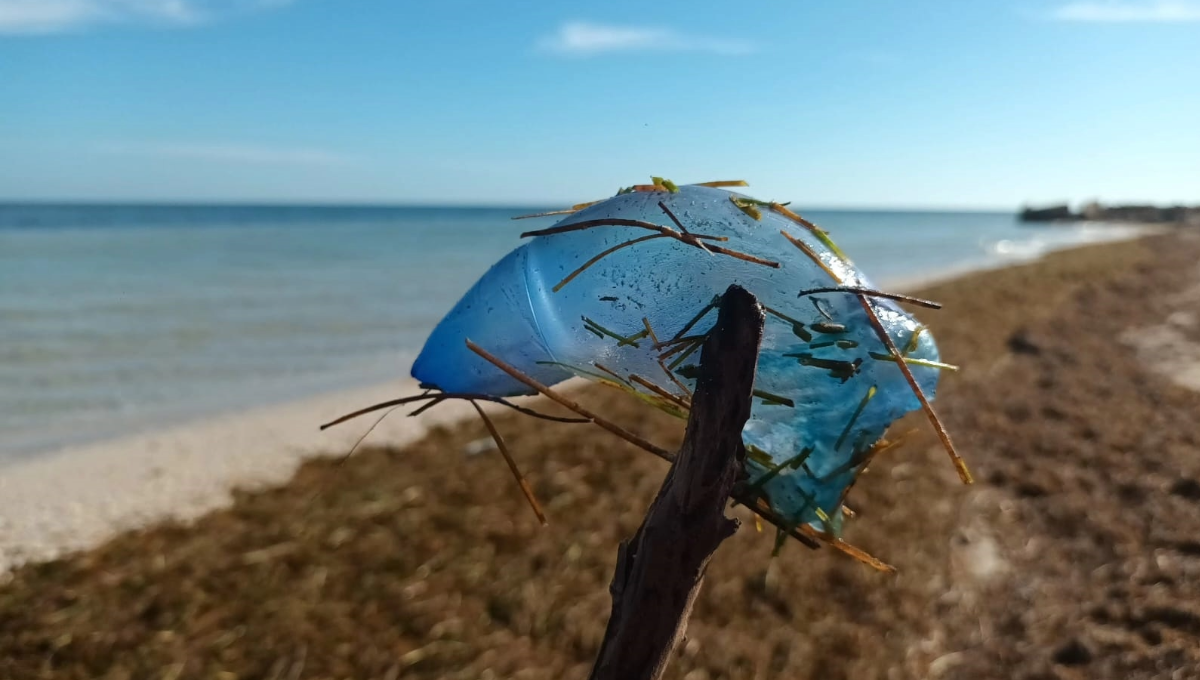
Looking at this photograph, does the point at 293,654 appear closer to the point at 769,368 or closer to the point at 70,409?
the point at 769,368

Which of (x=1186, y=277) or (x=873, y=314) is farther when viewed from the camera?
(x=1186, y=277)

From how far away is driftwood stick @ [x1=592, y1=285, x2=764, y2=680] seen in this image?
2.69ft

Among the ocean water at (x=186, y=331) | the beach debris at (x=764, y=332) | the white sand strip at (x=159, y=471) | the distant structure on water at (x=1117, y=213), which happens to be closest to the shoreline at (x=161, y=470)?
the white sand strip at (x=159, y=471)

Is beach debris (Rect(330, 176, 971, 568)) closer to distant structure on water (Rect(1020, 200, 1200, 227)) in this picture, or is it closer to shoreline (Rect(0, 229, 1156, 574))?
shoreline (Rect(0, 229, 1156, 574))

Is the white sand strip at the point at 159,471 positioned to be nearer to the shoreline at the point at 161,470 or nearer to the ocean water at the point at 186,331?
the shoreline at the point at 161,470

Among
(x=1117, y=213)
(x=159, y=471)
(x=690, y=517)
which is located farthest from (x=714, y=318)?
(x=1117, y=213)

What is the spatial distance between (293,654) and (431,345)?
2.32 m

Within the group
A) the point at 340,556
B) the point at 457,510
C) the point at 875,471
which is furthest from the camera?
the point at 875,471

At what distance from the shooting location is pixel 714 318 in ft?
Result: 3.09

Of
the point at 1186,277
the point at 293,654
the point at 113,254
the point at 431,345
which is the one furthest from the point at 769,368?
the point at 113,254

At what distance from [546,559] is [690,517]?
9.61 ft

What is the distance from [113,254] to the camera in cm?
2020

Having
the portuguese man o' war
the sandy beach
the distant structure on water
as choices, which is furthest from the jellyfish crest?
the distant structure on water

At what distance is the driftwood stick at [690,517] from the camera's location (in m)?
0.82
